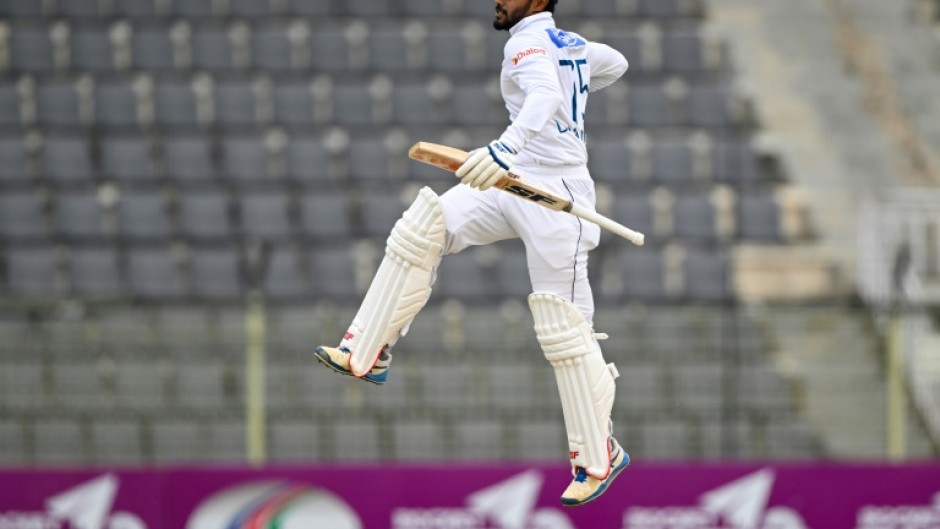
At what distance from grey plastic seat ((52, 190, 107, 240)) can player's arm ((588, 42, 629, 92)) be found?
639cm

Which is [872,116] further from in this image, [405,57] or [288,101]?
[288,101]

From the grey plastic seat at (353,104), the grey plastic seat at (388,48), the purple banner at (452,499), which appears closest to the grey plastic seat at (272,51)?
the grey plastic seat at (353,104)

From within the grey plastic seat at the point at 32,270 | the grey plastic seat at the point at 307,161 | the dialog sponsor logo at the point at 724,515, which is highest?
the grey plastic seat at the point at 307,161

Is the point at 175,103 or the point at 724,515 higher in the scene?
the point at 175,103

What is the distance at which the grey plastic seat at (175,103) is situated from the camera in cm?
1280

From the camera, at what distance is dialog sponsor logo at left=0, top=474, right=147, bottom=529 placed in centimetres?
1005

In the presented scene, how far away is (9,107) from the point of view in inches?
504

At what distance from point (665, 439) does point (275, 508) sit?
2.53 metres

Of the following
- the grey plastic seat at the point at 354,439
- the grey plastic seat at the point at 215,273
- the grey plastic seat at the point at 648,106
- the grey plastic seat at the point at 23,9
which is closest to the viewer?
the grey plastic seat at the point at 354,439

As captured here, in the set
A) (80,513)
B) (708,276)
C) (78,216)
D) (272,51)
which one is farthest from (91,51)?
(708,276)

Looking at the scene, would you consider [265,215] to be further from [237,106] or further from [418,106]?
[418,106]

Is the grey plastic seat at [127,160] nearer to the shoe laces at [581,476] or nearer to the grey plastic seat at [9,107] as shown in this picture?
the grey plastic seat at [9,107]

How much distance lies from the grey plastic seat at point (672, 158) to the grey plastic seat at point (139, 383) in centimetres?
383

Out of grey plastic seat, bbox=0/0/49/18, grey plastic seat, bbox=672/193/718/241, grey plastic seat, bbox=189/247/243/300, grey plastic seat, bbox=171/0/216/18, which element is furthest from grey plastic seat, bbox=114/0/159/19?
grey plastic seat, bbox=672/193/718/241
